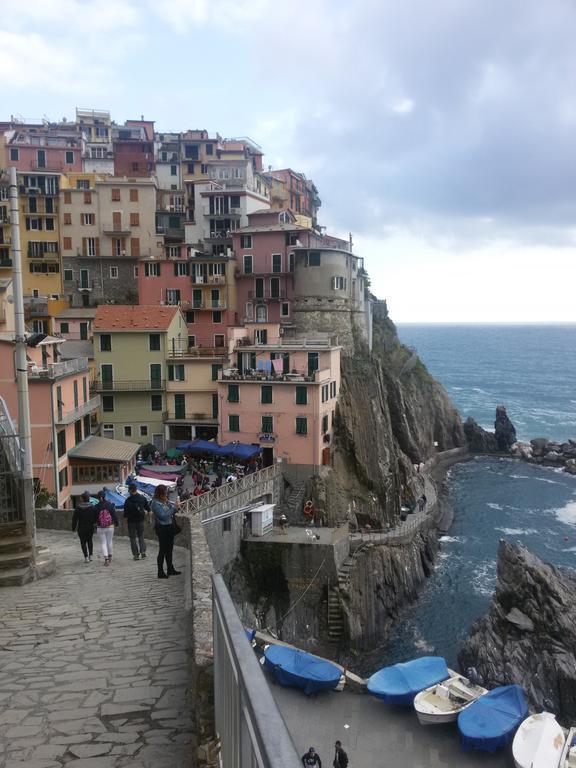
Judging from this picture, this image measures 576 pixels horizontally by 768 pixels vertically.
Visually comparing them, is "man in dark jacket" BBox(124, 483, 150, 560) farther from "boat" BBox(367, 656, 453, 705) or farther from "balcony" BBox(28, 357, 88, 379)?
"balcony" BBox(28, 357, 88, 379)

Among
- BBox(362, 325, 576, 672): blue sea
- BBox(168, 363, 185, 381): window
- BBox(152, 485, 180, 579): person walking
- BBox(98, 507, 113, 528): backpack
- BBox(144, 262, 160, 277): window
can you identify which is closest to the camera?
BBox(152, 485, 180, 579): person walking

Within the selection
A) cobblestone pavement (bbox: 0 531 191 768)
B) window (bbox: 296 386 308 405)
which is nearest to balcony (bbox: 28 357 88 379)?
window (bbox: 296 386 308 405)

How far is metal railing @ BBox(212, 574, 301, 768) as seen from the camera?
7.28ft

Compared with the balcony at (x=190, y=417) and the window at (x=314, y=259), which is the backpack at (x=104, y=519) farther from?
the window at (x=314, y=259)

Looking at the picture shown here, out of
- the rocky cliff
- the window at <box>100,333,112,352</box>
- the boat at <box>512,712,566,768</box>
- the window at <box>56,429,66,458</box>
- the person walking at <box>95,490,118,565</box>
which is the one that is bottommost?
the boat at <box>512,712,566,768</box>

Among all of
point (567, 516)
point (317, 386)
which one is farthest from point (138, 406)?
point (567, 516)

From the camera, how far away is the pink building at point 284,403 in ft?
138

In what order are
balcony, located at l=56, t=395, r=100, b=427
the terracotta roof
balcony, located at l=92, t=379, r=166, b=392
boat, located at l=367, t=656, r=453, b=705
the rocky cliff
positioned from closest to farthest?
boat, located at l=367, t=656, r=453, b=705
balcony, located at l=56, t=395, r=100, b=427
the rocky cliff
balcony, located at l=92, t=379, r=166, b=392
the terracotta roof

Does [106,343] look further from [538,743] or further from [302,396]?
[538,743]

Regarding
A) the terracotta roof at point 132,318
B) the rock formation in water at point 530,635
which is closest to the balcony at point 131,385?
the terracotta roof at point 132,318

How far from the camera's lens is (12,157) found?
69.8 meters

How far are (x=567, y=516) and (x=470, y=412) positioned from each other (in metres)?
54.0

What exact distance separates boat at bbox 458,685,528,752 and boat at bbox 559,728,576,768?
4.75ft

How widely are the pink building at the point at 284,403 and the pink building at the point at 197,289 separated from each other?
427 inches
